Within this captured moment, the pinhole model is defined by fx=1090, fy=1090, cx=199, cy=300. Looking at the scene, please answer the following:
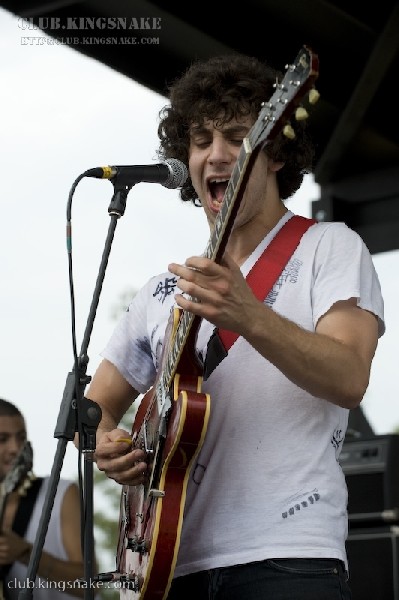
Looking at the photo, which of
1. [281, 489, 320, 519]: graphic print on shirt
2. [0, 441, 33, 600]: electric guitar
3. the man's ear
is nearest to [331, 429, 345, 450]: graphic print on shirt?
[281, 489, 320, 519]: graphic print on shirt

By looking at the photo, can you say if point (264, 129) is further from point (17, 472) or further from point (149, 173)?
point (17, 472)

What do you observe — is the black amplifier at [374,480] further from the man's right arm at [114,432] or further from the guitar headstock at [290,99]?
the guitar headstock at [290,99]

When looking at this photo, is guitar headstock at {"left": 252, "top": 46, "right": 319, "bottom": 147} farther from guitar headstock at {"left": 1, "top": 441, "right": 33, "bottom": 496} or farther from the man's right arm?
guitar headstock at {"left": 1, "top": 441, "right": 33, "bottom": 496}

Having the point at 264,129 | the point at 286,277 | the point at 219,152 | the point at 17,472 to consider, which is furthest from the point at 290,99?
the point at 17,472

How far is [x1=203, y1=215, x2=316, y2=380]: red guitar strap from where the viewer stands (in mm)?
2289

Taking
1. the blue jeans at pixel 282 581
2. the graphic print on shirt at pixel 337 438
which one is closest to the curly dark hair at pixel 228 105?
the graphic print on shirt at pixel 337 438

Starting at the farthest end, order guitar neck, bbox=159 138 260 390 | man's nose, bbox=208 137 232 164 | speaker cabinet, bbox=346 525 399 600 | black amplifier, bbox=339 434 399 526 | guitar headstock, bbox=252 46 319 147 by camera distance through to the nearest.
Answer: black amplifier, bbox=339 434 399 526 → speaker cabinet, bbox=346 525 399 600 → man's nose, bbox=208 137 232 164 → guitar neck, bbox=159 138 260 390 → guitar headstock, bbox=252 46 319 147

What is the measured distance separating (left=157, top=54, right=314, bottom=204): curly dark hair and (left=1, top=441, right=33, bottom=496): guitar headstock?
64.7 inches

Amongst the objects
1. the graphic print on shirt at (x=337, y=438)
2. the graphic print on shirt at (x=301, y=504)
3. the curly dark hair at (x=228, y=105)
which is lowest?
the graphic print on shirt at (x=301, y=504)

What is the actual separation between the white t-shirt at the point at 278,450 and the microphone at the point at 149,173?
34 centimetres

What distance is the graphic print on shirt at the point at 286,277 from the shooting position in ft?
7.55

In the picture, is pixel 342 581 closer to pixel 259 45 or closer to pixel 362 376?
pixel 362 376

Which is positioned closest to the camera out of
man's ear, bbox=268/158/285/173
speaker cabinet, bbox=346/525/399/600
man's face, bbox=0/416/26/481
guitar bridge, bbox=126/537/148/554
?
guitar bridge, bbox=126/537/148/554

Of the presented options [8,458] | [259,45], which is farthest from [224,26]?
[8,458]
